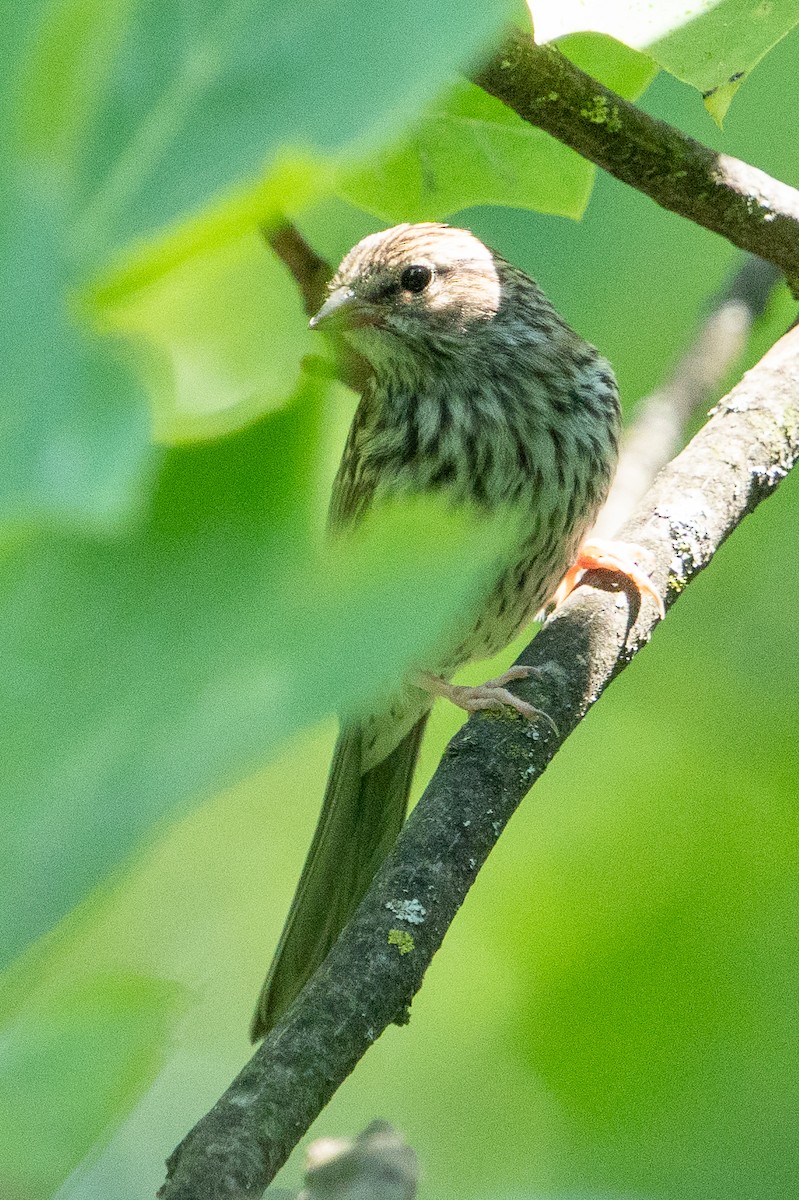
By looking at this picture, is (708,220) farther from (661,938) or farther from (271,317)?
(661,938)

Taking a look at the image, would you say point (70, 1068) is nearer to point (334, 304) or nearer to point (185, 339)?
point (185, 339)

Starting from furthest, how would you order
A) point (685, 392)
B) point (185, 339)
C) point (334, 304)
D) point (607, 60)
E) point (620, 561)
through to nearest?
point (685, 392), point (334, 304), point (620, 561), point (607, 60), point (185, 339)

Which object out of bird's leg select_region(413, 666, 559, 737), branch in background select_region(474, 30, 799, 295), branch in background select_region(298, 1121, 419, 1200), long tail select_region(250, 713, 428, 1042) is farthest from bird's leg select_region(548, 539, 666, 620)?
branch in background select_region(298, 1121, 419, 1200)

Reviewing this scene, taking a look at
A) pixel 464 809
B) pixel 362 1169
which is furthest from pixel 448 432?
pixel 362 1169

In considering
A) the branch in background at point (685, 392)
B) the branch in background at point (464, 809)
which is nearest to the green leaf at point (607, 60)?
the branch in background at point (464, 809)

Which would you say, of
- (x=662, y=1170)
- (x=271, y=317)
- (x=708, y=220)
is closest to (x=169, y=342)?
(x=271, y=317)

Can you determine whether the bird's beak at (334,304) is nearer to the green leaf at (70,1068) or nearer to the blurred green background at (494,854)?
the blurred green background at (494,854)

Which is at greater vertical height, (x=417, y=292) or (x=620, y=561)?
A: (x=417, y=292)

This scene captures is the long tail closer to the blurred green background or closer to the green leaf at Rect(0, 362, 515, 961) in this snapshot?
the blurred green background
